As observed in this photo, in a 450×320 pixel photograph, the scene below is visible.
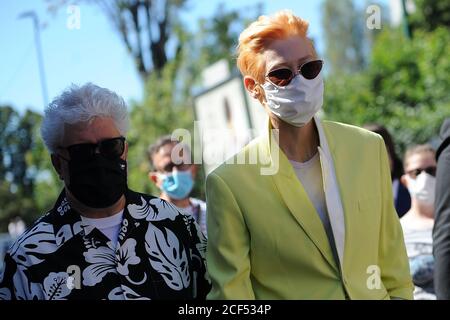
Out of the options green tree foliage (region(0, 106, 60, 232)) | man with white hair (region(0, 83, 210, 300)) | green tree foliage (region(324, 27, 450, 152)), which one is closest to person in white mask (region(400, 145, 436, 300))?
man with white hair (region(0, 83, 210, 300))

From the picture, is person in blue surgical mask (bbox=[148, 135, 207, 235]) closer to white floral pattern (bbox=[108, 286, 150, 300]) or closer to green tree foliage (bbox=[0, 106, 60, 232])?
white floral pattern (bbox=[108, 286, 150, 300])

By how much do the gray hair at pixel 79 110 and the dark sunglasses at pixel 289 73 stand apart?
0.64m

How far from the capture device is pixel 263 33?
3.02 m

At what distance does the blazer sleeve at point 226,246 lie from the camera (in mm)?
2828

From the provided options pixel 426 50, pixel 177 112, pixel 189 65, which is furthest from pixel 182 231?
pixel 189 65

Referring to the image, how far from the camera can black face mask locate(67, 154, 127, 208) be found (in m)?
3.04

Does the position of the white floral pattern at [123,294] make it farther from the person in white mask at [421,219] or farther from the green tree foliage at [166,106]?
the green tree foliage at [166,106]

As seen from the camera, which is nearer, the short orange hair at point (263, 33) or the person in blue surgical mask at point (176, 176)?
the short orange hair at point (263, 33)

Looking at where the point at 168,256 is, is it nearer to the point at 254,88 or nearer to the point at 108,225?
the point at 108,225

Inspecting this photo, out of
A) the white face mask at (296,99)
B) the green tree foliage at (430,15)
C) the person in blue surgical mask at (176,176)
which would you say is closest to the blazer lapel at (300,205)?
the white face mask at (296,99)

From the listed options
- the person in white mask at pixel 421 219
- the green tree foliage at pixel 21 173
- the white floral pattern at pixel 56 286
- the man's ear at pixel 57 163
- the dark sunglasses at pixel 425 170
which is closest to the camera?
the white floral pattern at pixel 56 286

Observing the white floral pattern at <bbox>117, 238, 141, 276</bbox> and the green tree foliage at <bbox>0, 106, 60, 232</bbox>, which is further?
the green tree foliage at <bbox>0, 106, 60, 232</bbox>

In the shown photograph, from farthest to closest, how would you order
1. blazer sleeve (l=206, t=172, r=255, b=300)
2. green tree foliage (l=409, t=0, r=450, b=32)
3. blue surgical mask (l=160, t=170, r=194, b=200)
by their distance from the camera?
green tree foliage (l=409, t=0, r=450, b=32), blue surgical mask (l=160, t=170, r=194, b=200), blazer sleeve (l=206, t=172, r=255, b=300)
